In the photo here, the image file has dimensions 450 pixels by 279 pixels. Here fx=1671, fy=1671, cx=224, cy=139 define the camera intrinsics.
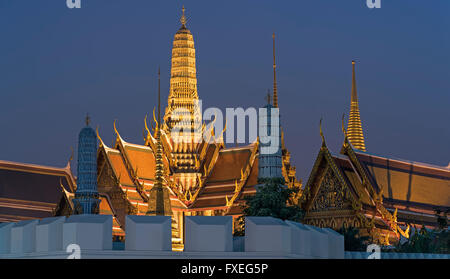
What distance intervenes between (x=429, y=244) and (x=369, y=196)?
13.2 metres

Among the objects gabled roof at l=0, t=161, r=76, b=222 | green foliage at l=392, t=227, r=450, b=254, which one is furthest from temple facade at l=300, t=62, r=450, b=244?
gabled roof at l=0, t=161, r=76, b=222

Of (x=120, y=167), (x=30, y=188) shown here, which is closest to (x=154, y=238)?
(x=120, y=167)

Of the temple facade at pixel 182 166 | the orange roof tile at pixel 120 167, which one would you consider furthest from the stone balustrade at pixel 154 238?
the orange roof tile at pixel 120 167

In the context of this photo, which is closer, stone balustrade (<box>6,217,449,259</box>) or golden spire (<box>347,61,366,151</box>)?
stone balustrade (<box>6,217,449,259</box>)

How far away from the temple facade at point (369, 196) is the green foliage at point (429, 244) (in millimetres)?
8979

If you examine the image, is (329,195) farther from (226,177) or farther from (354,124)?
(354,124)

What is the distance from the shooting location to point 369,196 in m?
57.5

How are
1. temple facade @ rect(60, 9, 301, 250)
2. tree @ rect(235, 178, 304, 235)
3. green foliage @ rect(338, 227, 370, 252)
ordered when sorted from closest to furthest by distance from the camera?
1. green foliage @ rect(338, 227, 370, 252)
2. tree @ rect(235, 178, 304, 235)
3. temple facade @ rect(60, 9, 301, 250)

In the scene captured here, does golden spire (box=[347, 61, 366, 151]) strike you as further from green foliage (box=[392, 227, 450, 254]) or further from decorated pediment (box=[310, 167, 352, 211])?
green foliage (box=[392, 227, 450, 254])

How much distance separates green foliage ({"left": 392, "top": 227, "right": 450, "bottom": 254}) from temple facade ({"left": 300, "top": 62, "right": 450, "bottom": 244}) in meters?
8.98

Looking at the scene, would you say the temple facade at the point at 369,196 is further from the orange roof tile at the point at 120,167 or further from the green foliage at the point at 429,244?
the orange roof tile at the point at 120,167

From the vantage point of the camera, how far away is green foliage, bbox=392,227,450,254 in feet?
142

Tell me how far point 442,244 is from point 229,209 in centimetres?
2388
